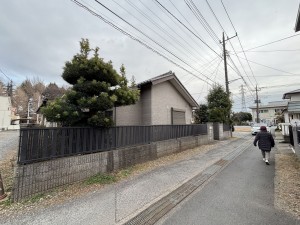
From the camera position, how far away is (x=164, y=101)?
12.6 meters

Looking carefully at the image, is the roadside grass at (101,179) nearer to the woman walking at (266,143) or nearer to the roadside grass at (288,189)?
the roadside grass at (288,189)

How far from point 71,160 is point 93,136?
1052 millimetres

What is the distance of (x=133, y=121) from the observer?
1136 cm

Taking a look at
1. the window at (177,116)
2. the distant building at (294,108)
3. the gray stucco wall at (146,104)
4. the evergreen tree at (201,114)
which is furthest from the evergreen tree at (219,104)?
the gray stucco wall at (146,104)

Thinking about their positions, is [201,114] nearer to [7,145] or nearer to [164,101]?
[164,101]

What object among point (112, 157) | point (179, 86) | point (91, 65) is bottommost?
point (112, 157)

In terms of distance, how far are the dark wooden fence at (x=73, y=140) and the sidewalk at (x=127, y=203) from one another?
1360 mm

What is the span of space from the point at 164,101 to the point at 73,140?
8.16 metres

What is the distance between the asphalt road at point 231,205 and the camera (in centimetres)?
333

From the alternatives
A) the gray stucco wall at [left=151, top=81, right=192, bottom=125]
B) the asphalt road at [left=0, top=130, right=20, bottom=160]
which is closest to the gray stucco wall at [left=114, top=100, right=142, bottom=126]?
the gray stucco wall at [left=151, top=81, right=192, bottom=125]

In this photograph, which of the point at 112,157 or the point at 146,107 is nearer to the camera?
the point at 112,157

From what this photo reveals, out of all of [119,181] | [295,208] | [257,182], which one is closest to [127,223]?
→ [119,181]

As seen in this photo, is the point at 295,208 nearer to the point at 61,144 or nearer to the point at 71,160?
the point at 71,160

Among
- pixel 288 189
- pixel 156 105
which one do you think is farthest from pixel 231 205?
pixel 156 105
